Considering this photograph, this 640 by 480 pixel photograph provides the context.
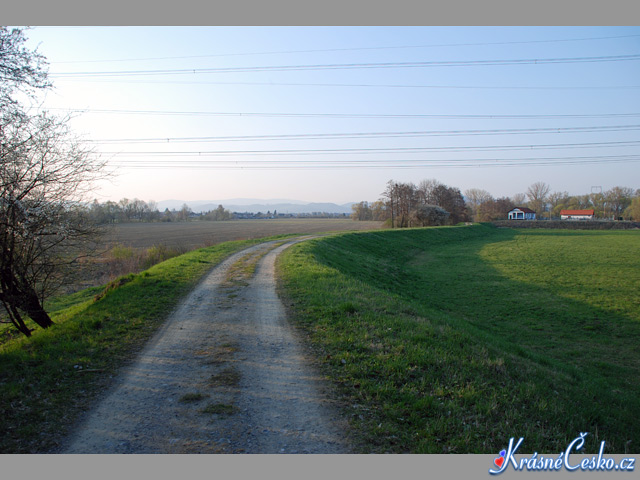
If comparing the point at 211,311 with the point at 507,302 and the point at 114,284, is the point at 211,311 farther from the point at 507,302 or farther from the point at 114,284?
the point at 507,302

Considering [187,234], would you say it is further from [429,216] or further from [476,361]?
[476,361]

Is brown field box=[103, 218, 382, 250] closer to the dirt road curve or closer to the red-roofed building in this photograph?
the dirt road curve

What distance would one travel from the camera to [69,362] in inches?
269

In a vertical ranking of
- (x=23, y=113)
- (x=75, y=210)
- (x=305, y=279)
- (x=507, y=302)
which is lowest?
(x=507, y=302)

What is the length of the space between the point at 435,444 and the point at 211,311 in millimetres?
7244

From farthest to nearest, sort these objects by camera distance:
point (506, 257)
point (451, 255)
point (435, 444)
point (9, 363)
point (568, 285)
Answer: point (451, 255), point (506, 257), point (568, 285), point (9, 363), point (435, 444)

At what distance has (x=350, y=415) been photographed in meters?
4.93

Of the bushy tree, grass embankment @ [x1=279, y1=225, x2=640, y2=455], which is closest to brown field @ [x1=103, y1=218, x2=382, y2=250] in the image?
the bushy tree

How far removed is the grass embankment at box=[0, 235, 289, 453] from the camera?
189 inches

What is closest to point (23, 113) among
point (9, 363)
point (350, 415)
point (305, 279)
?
point (9, 363)
